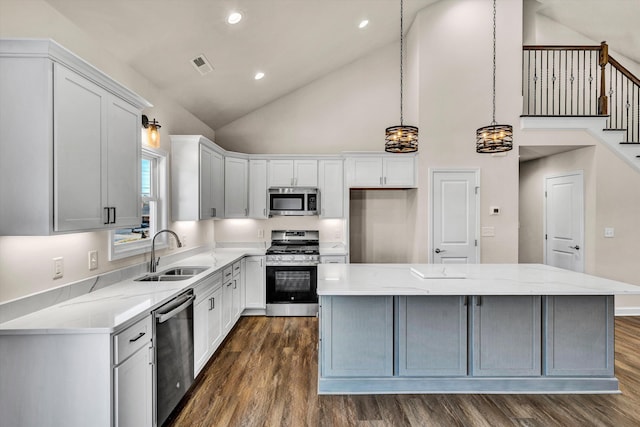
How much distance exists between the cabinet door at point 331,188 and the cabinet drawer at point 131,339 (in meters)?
3.21

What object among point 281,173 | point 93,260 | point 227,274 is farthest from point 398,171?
point 93,260

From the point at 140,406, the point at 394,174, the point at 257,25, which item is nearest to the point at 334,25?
the point at 257,25

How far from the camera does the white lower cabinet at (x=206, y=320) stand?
2.82 metres

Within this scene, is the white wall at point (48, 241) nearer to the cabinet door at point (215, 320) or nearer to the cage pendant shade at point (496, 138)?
the cabinet door at point (215, 320)

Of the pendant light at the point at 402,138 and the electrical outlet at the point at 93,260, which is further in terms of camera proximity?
the pendant light at the point at 402,138

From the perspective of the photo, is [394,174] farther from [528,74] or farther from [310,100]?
[528,74]

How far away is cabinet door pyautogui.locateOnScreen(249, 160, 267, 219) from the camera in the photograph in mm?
4934

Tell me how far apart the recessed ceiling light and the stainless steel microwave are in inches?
92.6

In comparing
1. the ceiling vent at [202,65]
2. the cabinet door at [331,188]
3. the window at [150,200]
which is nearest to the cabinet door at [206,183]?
the window at [150,200]

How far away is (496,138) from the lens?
2.77 metres

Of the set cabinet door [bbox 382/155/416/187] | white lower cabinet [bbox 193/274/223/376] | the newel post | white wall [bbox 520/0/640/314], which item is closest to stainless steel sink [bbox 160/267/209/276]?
white lower cabinet [bbox 193/274/223/376]

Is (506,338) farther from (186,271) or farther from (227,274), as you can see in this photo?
(186,271)

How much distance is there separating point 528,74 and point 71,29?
5472mm

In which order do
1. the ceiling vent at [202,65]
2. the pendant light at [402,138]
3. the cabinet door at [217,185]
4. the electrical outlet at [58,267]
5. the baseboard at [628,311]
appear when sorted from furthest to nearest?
1. the baseboard at [628,311]
2. the cabinet door at [217,185]
3. the ceiling vent at [202,65]
4. the pendant light at [402,138]
5. the electrical outlet at [58,267]
